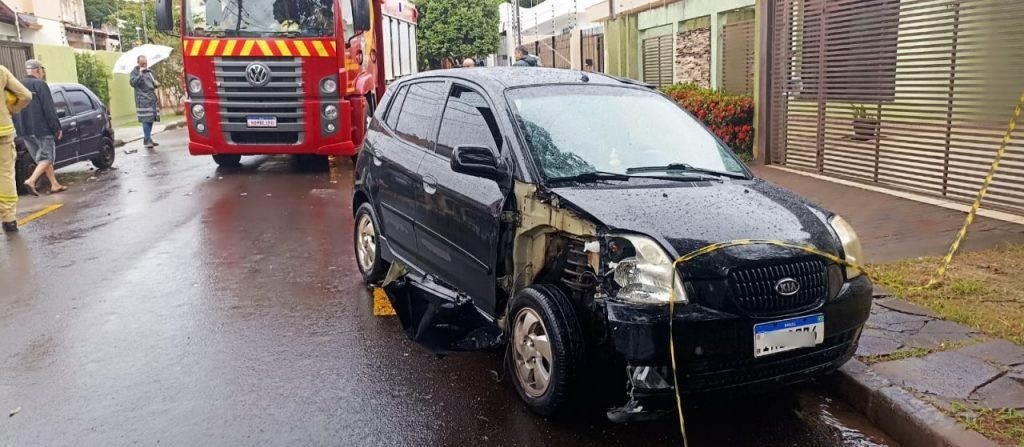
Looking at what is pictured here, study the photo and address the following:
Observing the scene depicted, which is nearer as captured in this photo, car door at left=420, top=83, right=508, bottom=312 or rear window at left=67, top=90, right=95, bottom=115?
car door at left=420, top=83, right=508, bottom=312

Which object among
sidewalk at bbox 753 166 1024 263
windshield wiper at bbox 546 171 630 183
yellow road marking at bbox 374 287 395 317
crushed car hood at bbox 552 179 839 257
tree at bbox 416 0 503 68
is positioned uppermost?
tree at bbox 416 0 503 68

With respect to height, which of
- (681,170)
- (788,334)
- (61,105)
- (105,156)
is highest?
(61,105)

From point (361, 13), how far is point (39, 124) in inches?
192

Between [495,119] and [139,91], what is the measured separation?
17.1 metres

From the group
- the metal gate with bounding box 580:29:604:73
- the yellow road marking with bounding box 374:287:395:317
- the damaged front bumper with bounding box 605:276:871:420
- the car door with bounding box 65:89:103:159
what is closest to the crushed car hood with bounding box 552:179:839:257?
the damaged front bumper with bounding box 605:276:871:420

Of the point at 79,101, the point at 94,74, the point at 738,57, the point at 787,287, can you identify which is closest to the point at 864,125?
the point at 738,57

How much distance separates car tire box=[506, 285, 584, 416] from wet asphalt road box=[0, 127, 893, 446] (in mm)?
147

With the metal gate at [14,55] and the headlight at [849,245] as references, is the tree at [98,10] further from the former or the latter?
the headlight at [849,245]

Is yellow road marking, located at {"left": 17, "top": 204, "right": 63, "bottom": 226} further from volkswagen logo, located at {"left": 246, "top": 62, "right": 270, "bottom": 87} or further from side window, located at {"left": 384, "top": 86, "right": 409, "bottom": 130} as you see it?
side window, located at {"left": 384, "top": 86, "right": 409, "bottom": 130}

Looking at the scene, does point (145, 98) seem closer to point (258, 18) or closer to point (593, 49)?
point (258, 18)

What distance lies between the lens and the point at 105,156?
49.0ft

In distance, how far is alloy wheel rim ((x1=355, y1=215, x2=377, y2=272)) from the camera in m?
6.59

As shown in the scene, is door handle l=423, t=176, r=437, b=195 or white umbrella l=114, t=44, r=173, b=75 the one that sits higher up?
white umbrella l=114, t=44, r=173, b=75

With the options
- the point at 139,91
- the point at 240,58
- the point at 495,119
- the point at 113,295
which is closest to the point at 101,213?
the point at 240,58
